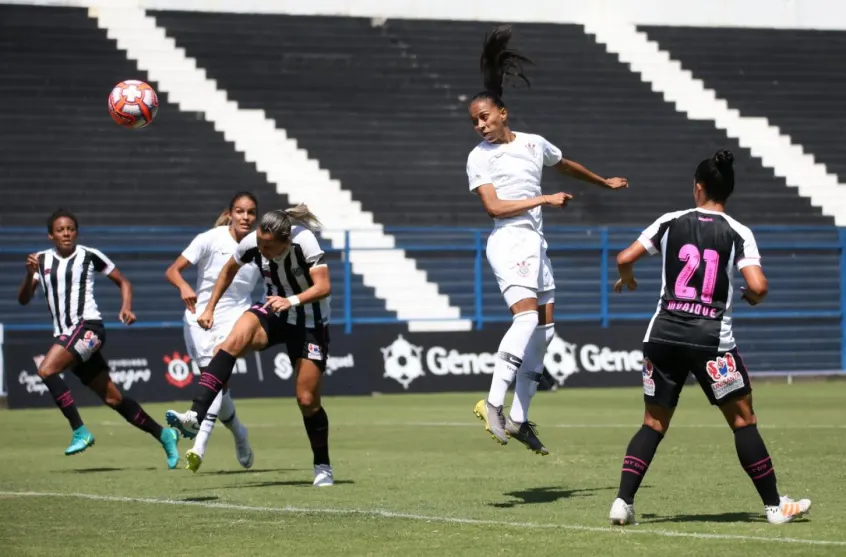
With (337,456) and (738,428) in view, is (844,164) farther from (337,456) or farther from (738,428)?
(738,428)

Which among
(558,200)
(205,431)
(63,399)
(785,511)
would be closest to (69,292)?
(63,399)

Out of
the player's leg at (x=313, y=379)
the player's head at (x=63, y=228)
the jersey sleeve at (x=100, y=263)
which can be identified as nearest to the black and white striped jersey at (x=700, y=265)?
the player's leg at (x=313, y=379)

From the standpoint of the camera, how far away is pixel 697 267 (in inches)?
306

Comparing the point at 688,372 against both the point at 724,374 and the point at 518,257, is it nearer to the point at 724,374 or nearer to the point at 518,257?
the point at 724,374

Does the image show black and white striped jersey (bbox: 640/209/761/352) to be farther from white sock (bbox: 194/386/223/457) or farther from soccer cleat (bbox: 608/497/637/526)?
white sock (bbox: 194/386/223/457)

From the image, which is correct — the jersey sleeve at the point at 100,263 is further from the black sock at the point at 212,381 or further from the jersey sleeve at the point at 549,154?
the jersey sleeve at the point at 549,154

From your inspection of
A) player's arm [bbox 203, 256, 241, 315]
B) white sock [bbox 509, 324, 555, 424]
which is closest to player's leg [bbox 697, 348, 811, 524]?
white sock [bbox 509, 324, 555, 424]

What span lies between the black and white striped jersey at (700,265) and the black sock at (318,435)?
11.6 ft

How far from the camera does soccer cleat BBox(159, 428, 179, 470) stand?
39.9 ft

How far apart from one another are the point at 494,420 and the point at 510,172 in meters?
1.62

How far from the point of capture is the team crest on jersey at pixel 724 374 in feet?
25.5

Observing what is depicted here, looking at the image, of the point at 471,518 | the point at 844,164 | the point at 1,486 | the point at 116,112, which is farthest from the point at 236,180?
the point at 471,518

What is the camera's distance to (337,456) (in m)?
13.3

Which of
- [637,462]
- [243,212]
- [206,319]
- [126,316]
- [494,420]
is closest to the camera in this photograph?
[637,462]
